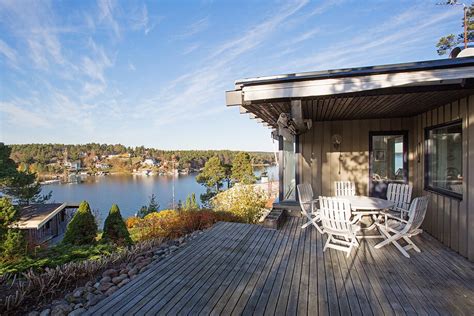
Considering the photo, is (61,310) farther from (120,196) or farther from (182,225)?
(120,196)

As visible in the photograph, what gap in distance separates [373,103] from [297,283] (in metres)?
3.34

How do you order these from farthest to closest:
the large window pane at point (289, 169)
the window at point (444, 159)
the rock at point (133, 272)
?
1. the large window pane at point (289, 169)
2. the window at point (444, 159)
3. the rock at point (133, 272)

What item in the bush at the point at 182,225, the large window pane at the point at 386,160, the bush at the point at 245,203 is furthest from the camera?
the bush at the point at 245,203

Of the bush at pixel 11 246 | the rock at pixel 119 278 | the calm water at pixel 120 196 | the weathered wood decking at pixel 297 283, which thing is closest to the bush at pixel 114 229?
the bush at pixel 11 246

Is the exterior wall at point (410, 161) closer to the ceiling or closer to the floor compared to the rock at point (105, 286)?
closer to the ceiling

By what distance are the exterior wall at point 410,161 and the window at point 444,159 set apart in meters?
0.14

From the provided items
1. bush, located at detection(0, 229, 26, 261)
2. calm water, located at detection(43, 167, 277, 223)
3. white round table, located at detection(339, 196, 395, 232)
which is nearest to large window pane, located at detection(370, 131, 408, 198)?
white round table, located at detection(339, 196, 395, 232)

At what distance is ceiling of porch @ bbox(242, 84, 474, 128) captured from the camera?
333cm

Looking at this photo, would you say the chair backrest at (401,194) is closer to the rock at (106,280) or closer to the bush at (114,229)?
the rock at (106,280)

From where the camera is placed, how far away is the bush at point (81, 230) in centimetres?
779

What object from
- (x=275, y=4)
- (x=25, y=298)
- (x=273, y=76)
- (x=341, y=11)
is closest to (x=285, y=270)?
(x=273, y=76)

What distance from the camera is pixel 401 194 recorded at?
4.88 metres

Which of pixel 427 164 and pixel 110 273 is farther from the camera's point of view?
pixel 427 164

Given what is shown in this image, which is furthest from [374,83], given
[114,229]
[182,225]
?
[114,229]
